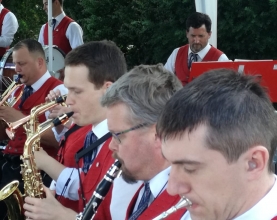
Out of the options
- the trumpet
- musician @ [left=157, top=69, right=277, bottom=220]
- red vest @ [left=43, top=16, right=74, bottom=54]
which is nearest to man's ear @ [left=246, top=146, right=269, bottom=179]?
musician @ [left=157, top=69, right=277, bottom=220]

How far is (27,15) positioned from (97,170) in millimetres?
10075

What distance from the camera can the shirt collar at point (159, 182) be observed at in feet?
6.21

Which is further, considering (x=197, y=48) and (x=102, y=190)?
(x=197, y=48)

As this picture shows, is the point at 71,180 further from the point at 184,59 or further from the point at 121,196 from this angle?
the point at 184,59

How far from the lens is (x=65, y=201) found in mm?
2672

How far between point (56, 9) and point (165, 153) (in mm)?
5108

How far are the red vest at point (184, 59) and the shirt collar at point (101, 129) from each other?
300 cm

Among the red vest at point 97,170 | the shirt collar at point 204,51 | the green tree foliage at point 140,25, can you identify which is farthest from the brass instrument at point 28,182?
the green tree foliage at point 140,25

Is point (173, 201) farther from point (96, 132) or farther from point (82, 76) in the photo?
point (82, 76)

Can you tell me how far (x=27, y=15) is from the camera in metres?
11.8

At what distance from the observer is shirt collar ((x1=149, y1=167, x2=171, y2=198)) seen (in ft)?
6.21

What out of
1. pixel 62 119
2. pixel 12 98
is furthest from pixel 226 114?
pixel 12 98

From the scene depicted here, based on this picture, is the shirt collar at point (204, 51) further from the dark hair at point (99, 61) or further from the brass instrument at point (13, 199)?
the brass instrument at point (13, 199)

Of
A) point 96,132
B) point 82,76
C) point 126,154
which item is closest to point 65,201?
point 96,132
